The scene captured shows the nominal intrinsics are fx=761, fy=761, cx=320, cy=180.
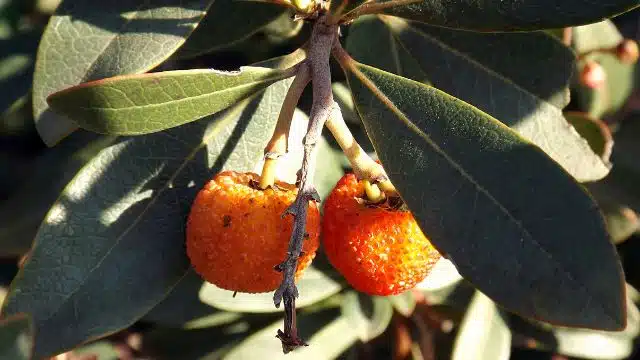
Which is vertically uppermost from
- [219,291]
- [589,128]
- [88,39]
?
[88,39]

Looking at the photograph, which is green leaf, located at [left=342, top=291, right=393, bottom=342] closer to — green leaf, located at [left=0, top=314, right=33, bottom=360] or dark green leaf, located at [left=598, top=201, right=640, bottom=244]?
dark green leaf, located at [left=598, top=201, right=640, bottom=244]

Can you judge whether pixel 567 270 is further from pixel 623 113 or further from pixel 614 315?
pixel 623 113

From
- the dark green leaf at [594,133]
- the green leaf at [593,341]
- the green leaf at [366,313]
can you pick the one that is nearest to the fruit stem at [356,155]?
the green leaf at [366,313]

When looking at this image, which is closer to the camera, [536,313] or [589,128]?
[536,313]

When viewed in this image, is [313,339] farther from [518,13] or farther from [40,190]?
[518,13]

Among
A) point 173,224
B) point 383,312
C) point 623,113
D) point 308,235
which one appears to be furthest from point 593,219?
point 623,113

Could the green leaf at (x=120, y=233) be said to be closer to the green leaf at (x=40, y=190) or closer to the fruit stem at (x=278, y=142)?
the fruit stem at (x=278, y=142)

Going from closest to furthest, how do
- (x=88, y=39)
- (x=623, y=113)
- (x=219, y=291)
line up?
(x=88, y=39) → (x=219, y=291) → (x=623, y=113)
